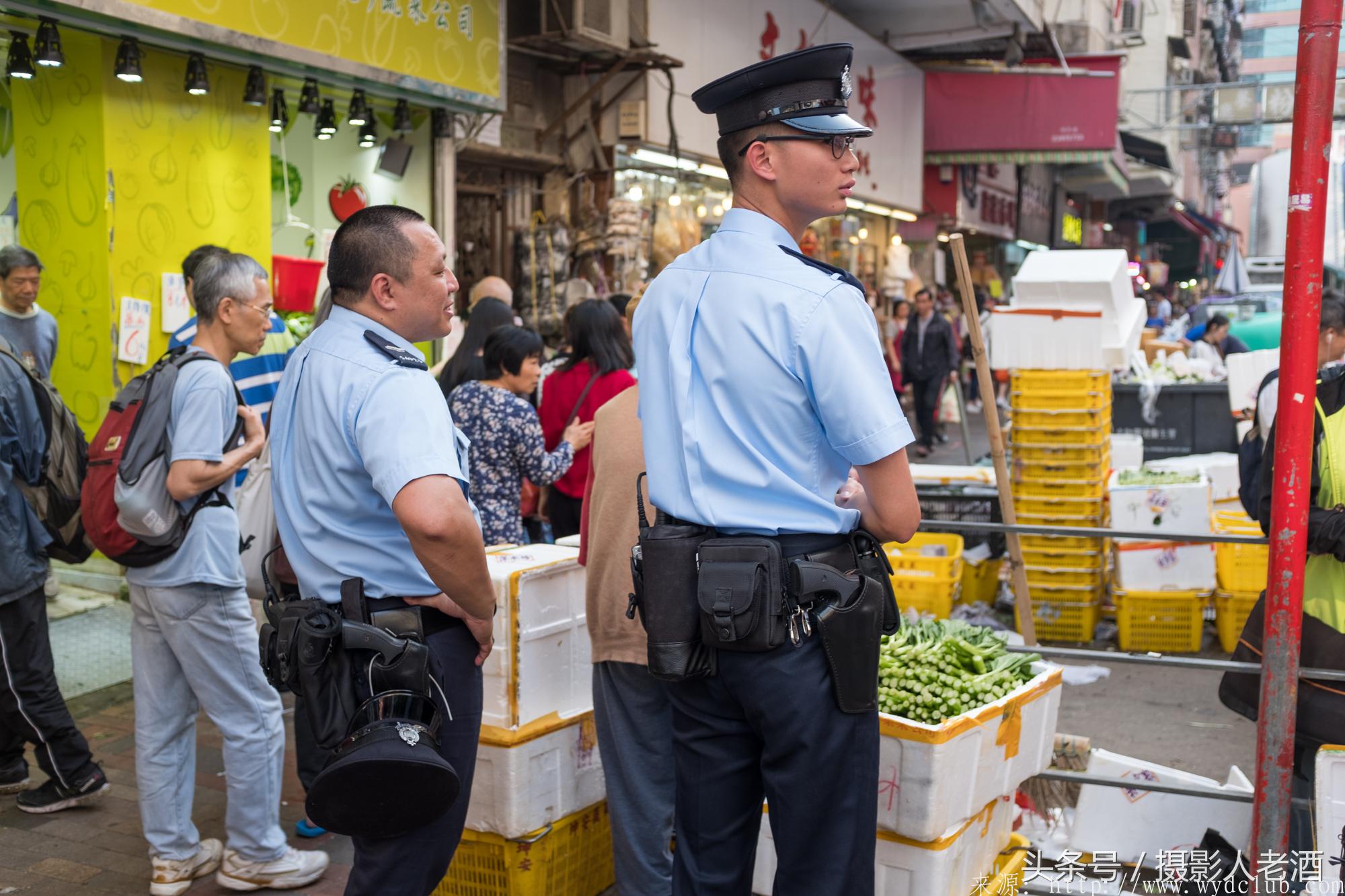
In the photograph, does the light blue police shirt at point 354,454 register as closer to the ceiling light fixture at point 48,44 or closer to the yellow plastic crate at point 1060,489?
the ceiling light fixture at point 48,44

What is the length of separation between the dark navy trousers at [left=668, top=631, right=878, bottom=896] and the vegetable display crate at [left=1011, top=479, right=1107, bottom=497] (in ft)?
18.9

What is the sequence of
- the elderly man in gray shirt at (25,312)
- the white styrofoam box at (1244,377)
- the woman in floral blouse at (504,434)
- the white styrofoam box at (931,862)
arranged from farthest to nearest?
the white styrofoam box at (1244,377), the elderly man in gray shirt at (25,312), the woman in floral blouse at (504,434), the white styrofoam box at (931,862)

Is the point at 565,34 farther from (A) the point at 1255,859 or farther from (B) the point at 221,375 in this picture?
(A) the point at 1255,859

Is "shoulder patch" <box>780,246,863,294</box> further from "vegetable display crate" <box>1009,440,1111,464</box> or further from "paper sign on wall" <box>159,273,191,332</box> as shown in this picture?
"vegetable display crate" <box>1009,440,1111,464</box>

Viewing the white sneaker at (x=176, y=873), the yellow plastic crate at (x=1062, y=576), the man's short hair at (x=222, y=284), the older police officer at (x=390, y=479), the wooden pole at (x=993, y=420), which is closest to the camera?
the older police officer at (x=390, y=479)

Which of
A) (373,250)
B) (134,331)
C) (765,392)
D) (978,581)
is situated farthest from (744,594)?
(978,581)

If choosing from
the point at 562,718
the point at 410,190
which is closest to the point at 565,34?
the point at 410,190

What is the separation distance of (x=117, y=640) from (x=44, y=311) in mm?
1870

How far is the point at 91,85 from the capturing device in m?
6.80

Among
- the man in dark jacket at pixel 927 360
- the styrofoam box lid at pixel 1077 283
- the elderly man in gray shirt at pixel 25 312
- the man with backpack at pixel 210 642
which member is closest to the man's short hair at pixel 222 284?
the man with backpack at pixel 210 642

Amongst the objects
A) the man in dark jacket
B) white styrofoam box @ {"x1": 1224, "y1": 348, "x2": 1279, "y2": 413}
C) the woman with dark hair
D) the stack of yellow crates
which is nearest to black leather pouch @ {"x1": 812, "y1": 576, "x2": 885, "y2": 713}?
the woman with dark hair

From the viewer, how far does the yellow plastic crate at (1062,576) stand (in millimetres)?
7711

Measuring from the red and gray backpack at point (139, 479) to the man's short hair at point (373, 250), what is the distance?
119cm

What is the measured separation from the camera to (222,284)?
377 centimetres
